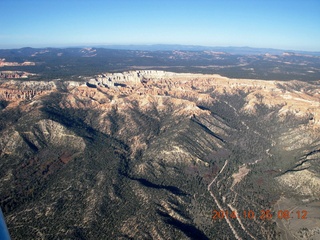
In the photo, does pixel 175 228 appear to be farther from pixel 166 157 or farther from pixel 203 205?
pixel 166 157

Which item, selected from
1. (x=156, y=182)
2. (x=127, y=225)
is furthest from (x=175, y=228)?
(x=156, y=182)

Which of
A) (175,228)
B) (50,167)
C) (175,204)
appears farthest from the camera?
(50,167)

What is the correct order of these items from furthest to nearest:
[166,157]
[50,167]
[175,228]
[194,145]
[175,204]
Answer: [194,145] < [166,157] < [50,167] < [175,204] < [175,228]
